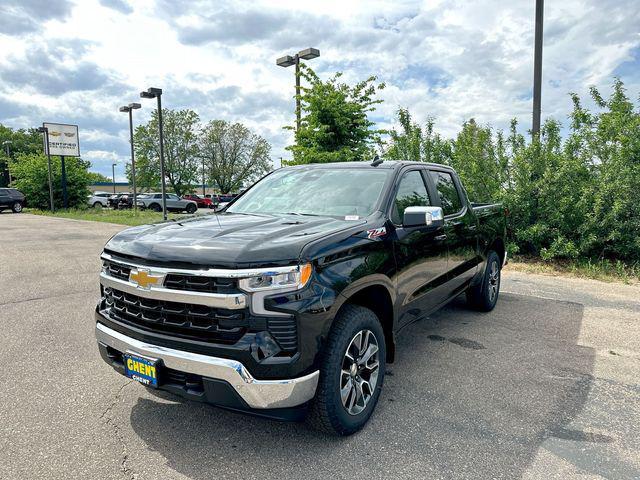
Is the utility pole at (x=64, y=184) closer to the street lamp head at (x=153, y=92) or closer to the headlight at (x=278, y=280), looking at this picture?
the street lamp head at (x=153, y=92)

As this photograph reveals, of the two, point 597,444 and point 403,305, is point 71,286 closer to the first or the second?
point 403,305

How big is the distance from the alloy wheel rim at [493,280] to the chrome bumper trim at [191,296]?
13.3ft

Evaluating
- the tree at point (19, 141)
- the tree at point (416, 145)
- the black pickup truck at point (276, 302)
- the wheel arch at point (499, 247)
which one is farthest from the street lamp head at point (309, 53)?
the tree at point (19, 141)

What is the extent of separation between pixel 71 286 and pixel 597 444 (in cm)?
711

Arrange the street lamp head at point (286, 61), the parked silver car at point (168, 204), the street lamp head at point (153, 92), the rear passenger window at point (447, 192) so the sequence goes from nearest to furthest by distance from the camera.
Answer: the rear passenger window at point (447, 192) → the street lamp head at point (286, 61) → the street lamp head at point (153, 92) → the parked silver car at point (168, 204)

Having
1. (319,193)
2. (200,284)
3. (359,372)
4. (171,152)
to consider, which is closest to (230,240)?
(200,284)

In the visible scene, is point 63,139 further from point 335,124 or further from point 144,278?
point 144,278

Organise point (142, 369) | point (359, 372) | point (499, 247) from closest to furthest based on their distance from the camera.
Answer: point (142, 369) → point (359, 372) → point (499, 247)

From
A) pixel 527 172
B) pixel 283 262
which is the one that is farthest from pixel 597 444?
pixel 527 172

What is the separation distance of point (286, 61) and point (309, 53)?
3.26 ft

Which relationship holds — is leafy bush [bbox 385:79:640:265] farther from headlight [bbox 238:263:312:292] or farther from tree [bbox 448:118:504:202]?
headlight [bbox 238:263:312:292]

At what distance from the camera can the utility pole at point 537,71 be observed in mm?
9211

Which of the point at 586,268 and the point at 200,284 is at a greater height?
the point at 200,284

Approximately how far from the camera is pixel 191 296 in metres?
2.45
